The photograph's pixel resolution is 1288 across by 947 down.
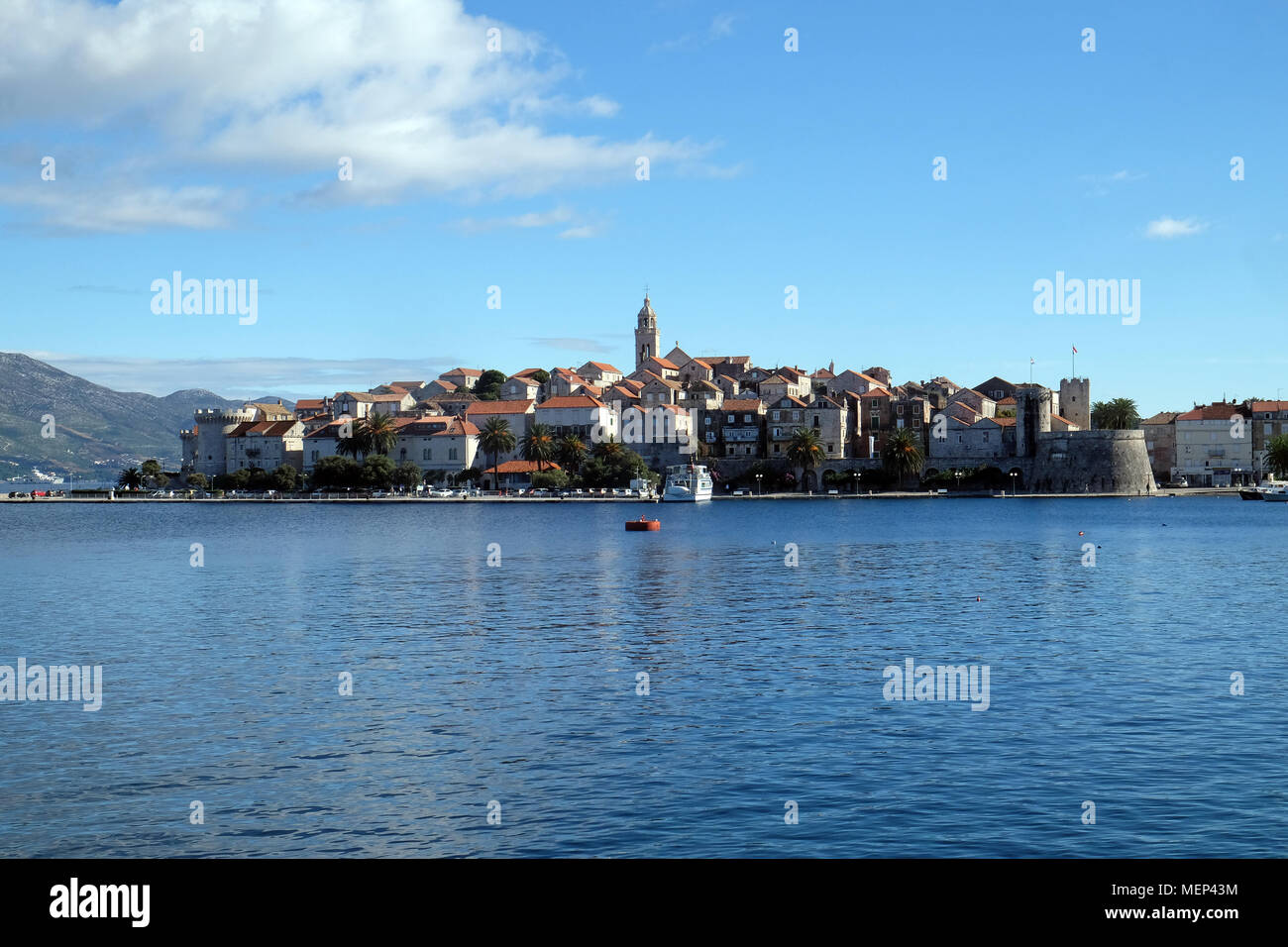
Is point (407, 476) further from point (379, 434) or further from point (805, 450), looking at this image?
point (805, 450)

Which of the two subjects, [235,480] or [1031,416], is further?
[235,480]

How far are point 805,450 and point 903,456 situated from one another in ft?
37.4

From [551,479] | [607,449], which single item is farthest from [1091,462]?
[551,479]

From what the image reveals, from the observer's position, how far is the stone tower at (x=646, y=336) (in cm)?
18838

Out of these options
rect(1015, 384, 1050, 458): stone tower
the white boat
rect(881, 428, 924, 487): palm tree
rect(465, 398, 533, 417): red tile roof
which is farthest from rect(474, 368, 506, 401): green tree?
rect(1015, 384, 1050, 458): stone tower

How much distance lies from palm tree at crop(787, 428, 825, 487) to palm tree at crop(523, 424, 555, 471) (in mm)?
29351

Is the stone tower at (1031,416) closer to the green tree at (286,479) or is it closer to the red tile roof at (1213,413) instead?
the red tile roof at (1213,413)

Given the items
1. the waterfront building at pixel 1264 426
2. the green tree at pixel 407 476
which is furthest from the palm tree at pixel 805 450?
the waterfront building at pixel 1264 426

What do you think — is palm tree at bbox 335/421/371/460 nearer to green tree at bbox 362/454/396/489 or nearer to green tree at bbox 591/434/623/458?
green tree at bbox 362/454/396/489

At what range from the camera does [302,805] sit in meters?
14.7

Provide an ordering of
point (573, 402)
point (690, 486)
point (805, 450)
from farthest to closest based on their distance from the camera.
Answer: point (573, 402) → point (805, 450) → point (690, 486)

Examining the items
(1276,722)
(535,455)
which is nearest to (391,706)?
(1276,722)

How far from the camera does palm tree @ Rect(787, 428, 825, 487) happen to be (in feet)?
469

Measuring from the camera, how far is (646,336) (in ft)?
619
